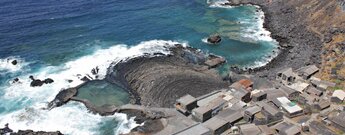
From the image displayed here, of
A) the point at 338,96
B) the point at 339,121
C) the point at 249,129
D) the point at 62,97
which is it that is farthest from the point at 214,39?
the point at 339,121

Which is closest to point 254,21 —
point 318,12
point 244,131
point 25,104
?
point 318,12

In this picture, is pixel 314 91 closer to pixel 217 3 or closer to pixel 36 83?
pixel 36 83

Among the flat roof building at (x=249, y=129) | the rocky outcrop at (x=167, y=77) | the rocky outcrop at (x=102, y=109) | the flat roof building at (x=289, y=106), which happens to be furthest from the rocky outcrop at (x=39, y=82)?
the flat roof building at (x=289, y=106)

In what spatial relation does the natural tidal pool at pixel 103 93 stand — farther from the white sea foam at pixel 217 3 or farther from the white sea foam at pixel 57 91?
the white sea foam at pixel 217 3

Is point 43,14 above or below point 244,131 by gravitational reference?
above

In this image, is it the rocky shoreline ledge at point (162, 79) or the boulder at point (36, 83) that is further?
the boulder at point (36, 83)

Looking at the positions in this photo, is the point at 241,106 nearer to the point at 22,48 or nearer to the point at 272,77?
the point at 272,77

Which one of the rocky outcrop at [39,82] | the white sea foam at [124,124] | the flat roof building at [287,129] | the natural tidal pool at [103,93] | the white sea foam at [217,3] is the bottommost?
the white sea foam at [124,124]
